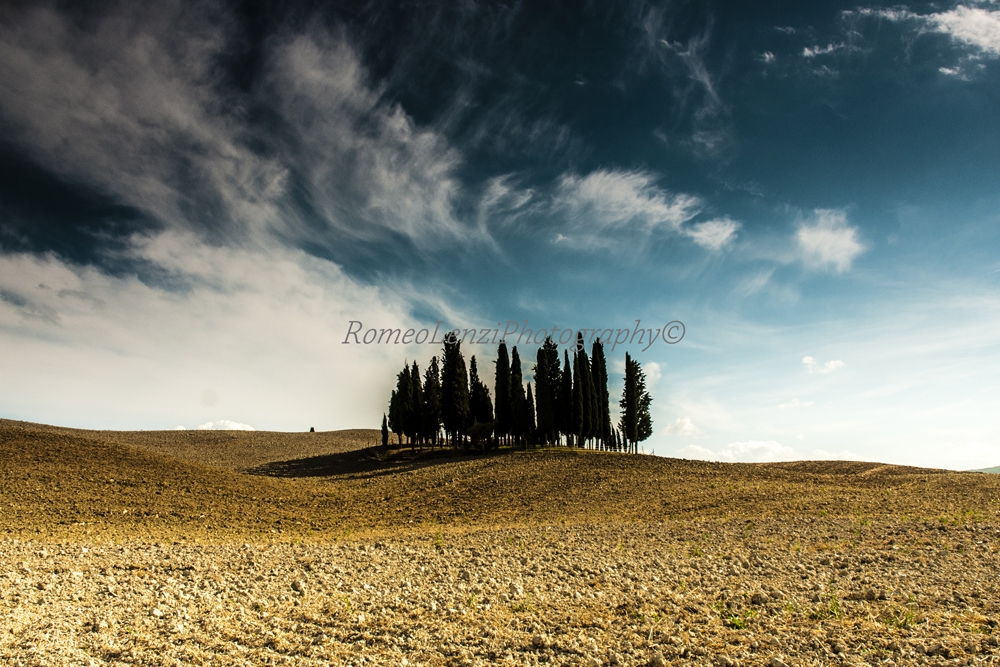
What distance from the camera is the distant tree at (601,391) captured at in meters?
53.7

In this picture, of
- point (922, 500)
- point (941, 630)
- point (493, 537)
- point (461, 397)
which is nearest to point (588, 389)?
point (461, 397)

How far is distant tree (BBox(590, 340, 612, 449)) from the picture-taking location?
53719 mm

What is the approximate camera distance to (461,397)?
177ft

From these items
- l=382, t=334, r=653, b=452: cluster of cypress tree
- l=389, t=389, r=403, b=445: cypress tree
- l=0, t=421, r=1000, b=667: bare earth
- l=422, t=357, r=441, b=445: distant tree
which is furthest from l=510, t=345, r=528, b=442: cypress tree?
l=0, t=421, r=1000, b=667: bare earth

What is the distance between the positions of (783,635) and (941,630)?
90.2 inches

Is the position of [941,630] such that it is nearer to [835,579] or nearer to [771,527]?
[835,579]

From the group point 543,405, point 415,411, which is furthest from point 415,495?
point 415,411

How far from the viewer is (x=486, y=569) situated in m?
13.1

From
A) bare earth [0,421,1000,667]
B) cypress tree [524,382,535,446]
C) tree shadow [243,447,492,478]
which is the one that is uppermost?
cypress tree [524,382,535,446]

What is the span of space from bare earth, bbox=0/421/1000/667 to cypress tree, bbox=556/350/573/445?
21.0 meters

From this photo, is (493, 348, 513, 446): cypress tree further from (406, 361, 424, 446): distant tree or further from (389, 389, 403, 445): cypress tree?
(389, 389, 403, 445): cypress tree

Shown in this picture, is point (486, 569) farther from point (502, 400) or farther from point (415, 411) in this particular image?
point (415, 411)

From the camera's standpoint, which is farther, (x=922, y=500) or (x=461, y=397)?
(x=461, y=397)

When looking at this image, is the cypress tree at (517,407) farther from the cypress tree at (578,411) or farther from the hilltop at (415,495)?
the hilltop at (415,495)
